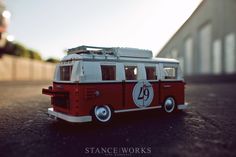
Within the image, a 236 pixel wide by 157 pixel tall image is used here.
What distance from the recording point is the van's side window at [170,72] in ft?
28.0

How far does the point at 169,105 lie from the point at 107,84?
3.03 meters

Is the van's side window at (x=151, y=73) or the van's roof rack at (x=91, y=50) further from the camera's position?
the van's side window at (x=151, y=73)

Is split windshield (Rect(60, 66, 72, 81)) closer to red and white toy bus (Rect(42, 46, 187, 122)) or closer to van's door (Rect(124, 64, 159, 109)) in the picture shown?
red and white toy bus (Rect(42, 46, 187, 122))

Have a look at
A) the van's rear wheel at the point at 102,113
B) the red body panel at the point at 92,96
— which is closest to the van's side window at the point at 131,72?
the red body panel at the point at 92,96

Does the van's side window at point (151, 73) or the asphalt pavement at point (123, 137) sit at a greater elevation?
the van's side window at point (151, 73)

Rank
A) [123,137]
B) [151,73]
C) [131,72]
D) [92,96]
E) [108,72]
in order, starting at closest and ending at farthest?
[123,137], [92,96], [108,72], [131,72], [151,73]

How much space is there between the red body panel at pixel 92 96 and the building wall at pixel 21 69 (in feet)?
119

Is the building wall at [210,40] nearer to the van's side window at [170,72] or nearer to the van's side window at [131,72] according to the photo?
the van's side window at [170,72]

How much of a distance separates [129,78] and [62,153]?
3.75m

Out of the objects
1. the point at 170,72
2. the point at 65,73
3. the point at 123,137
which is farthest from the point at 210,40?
the point at 123,137

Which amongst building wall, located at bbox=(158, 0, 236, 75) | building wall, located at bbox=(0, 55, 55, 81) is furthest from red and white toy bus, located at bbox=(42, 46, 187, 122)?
building wall, located at bbox=(0, 55, 55, 81)

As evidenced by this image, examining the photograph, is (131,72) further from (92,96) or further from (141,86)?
(92,96)

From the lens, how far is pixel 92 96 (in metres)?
6.52

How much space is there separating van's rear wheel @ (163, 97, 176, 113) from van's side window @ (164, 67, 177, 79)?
2.78 ft
